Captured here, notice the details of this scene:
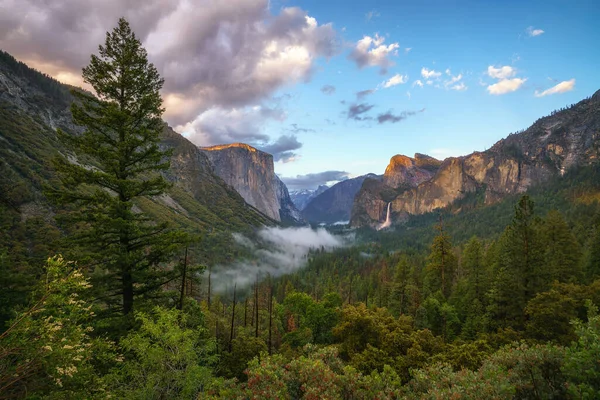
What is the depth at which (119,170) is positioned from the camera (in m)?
12.6

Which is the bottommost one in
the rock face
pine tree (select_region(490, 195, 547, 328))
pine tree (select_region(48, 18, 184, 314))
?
pine tree (select_region(490, 195, 547, 328))

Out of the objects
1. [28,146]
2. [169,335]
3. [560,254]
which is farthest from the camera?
[28,146]

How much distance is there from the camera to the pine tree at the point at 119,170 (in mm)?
11672

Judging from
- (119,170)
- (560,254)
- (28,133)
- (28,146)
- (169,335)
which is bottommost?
(560,254)

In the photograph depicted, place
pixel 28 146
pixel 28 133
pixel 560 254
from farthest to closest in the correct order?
pixel 28 133
pixel 28 146
pixel 560 254

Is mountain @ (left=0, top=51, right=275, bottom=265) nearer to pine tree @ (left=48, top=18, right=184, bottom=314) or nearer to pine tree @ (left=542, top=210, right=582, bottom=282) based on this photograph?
pine tree @ (left=48, top=18, right=184, bottom=314)

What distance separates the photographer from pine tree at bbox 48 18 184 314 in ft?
38.3

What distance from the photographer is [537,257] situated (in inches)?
1075

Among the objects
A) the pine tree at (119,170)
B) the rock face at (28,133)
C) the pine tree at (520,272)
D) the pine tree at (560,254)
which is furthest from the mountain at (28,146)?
the pine tree at (560,254)

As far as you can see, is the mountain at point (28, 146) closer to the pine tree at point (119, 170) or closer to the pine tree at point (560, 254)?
the pine tree at point (119, 170)

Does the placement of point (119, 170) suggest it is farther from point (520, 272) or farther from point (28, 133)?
point (28, 133)

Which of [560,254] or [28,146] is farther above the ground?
[28,146]

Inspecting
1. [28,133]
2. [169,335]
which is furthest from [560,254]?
[28,133]

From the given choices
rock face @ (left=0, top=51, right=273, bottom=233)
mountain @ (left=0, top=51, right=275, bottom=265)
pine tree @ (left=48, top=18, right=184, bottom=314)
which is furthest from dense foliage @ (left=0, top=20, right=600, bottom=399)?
rock face @ (left=0, top=51, right=273, bottom=233)
